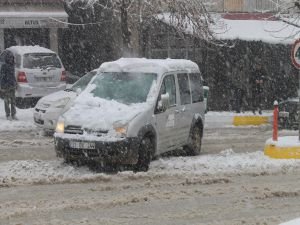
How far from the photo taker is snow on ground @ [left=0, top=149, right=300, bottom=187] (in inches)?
400

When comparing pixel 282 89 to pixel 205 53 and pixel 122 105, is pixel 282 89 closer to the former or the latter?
pixel 205 53

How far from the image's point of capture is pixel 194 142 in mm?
13125

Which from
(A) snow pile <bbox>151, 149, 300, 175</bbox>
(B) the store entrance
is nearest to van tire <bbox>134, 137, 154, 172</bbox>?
(A) snow pile <bbox>151, 149, 300, 175</bbox>

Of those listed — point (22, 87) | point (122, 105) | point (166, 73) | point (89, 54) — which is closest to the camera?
point (122, 105)

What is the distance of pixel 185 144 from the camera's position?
12.8m

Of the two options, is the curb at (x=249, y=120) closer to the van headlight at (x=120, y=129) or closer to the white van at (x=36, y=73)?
the white van at (x=36, y=73)

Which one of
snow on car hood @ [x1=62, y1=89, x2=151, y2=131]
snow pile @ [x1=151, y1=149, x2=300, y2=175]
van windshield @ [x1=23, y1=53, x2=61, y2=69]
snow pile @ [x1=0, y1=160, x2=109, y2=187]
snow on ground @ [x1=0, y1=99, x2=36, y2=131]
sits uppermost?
van windshield @ [x1=23, y1=53, x2=61, y2=69]

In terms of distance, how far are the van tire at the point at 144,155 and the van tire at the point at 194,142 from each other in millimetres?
2120

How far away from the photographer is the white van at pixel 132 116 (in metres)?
10.5

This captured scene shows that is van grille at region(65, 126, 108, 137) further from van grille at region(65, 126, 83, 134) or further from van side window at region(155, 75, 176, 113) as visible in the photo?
van side window at region(155, 75, 176, 113)

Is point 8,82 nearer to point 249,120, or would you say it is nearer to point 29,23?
point 29,23

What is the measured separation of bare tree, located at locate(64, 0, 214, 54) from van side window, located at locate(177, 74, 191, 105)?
276 inches

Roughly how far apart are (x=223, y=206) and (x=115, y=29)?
61.1 feet

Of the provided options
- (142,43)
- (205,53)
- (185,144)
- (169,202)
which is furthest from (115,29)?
(169,202)
